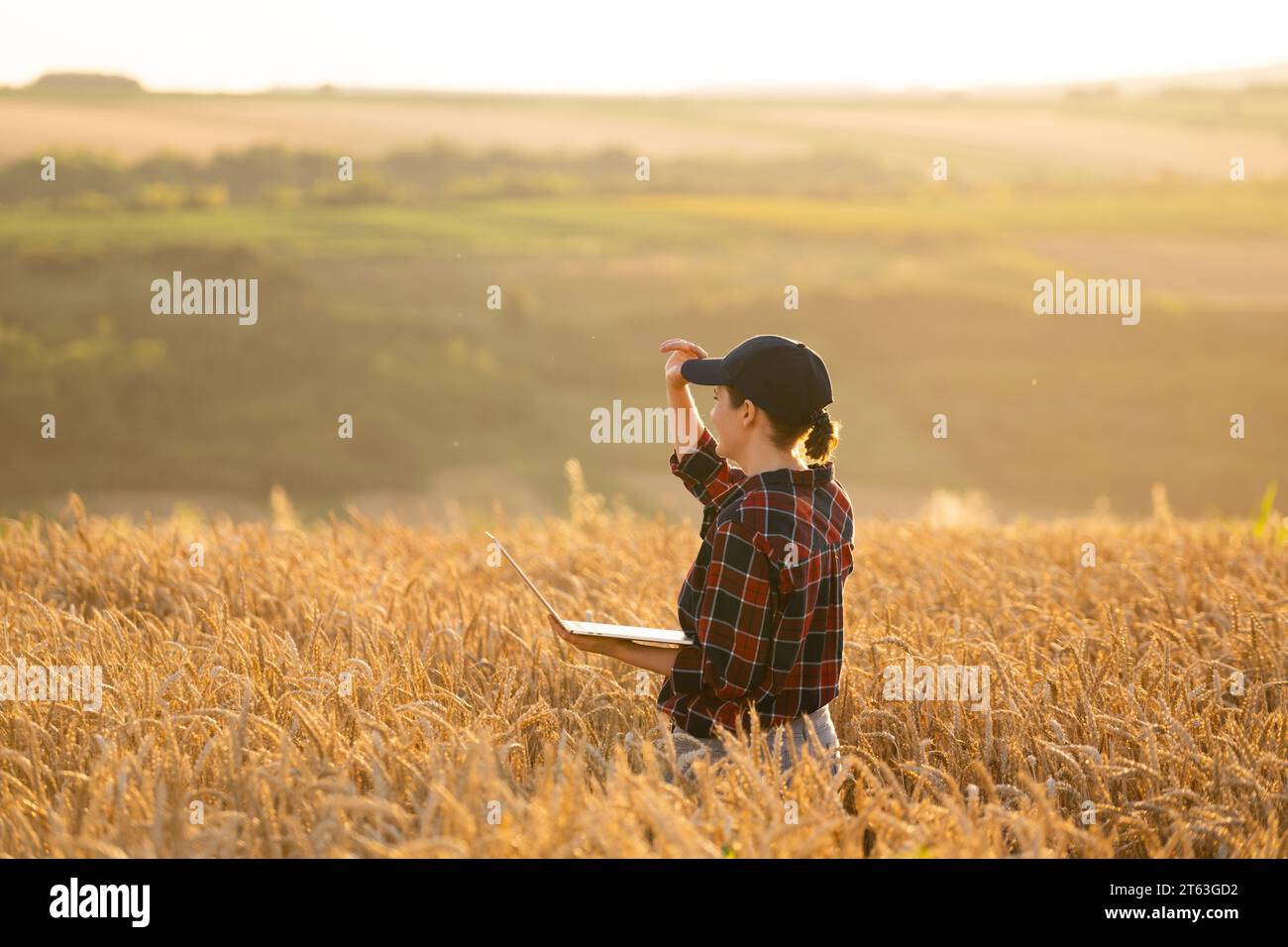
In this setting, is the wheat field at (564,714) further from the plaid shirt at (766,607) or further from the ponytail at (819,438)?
the ponytail at (819,438)

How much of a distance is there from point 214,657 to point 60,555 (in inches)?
105

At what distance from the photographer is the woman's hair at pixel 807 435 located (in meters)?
3.52

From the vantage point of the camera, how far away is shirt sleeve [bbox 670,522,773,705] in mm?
3342

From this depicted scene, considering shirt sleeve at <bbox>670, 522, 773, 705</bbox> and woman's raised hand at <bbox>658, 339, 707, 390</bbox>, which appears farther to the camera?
woman's raised hand at <bbox>658, 339, 707, 390</bbox>

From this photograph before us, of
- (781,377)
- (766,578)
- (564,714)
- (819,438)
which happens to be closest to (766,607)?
(766,578)

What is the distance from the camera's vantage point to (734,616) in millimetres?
3342

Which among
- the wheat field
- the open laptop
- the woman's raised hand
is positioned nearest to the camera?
the wheat field

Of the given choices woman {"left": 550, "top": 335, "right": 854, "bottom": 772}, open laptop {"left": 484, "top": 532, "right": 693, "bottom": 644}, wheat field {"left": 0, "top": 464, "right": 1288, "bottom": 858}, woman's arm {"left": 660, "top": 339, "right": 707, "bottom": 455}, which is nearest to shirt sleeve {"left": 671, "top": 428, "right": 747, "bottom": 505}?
woman's arm {"left": 660, "top": 339, "right": 707, "bottom": 455}

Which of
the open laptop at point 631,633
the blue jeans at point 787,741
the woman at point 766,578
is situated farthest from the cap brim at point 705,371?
the blue jeans at point 787,741

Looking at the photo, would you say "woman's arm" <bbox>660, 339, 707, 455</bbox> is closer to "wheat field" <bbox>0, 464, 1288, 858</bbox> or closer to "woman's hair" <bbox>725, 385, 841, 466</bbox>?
"woman's hair" <bbox>725, 385, 841, 466</bbox>

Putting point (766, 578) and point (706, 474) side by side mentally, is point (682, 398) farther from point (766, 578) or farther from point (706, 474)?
point (766, 578)

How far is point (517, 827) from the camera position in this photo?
2926mm
